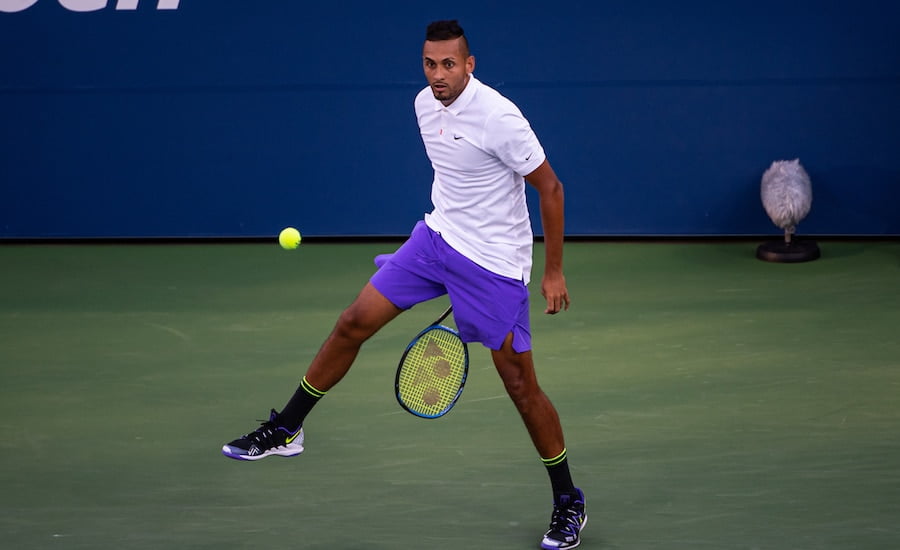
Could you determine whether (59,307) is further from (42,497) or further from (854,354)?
(854,354)

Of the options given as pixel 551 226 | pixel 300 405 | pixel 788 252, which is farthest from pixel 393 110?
pixel 551 226

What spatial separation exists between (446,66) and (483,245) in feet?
1.98

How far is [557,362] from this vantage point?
6.67 meters

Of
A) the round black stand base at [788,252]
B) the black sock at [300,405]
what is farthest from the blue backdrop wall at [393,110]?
the black sock at [300,405]

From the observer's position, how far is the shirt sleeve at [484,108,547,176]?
4.32 m

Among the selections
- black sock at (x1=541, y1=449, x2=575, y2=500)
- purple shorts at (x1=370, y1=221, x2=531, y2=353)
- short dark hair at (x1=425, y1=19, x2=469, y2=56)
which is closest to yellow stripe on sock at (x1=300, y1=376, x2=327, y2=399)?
purple shorts at (x1=370, y1=221, x2=531, y2=353)

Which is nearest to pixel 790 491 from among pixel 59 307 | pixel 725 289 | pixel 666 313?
pixel 666 313

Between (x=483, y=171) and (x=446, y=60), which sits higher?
(x=446, y=60)

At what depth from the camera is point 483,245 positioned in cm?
450

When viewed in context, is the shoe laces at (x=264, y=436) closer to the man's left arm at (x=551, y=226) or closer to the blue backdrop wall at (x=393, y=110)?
the man's left arm at (x=551, y=226)

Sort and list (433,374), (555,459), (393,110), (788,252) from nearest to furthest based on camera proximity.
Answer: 1. (555,459)
2. (433,374)
3. (788,252)
4. (393,110)

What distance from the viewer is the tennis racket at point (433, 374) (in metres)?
4.73

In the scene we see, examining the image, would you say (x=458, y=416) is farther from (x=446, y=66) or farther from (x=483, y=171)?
(x=446, y=66)

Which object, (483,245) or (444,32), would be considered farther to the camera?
(483,245)
